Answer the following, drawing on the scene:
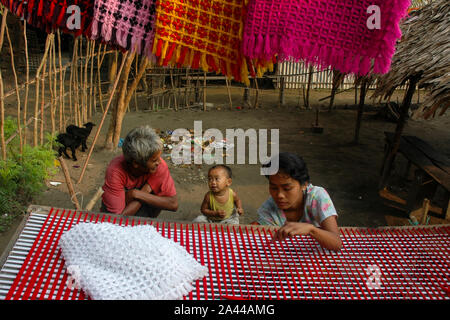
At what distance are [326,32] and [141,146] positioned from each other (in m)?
1.53

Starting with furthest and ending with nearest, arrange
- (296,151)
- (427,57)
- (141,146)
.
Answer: (296,151)
(427,57)
(141,146)

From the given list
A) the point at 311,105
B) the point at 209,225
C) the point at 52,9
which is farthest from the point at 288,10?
the point at 311,105

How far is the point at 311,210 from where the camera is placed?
2.25 meters

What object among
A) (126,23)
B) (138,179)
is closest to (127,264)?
(126,23)

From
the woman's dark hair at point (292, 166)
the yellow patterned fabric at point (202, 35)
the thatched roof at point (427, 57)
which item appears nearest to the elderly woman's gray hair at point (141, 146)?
the woman's dark hair at point (292, 166)

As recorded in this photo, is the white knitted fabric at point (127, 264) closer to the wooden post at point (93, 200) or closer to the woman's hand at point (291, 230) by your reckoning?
the woman's hand at point (291, 230)

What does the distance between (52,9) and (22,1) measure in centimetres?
11

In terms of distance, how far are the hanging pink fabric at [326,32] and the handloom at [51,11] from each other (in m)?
0.56

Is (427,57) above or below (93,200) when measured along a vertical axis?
above

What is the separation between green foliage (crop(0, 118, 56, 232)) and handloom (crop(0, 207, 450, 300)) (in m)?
2.60

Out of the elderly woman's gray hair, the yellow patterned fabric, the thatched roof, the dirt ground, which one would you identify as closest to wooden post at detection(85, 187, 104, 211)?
the dirt ground

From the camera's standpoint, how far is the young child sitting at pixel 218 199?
3178mm

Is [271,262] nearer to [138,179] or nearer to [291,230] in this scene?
[291,230]

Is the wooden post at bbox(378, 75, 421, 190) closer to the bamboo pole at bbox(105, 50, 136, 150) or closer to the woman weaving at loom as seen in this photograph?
the woman weaving at loom
